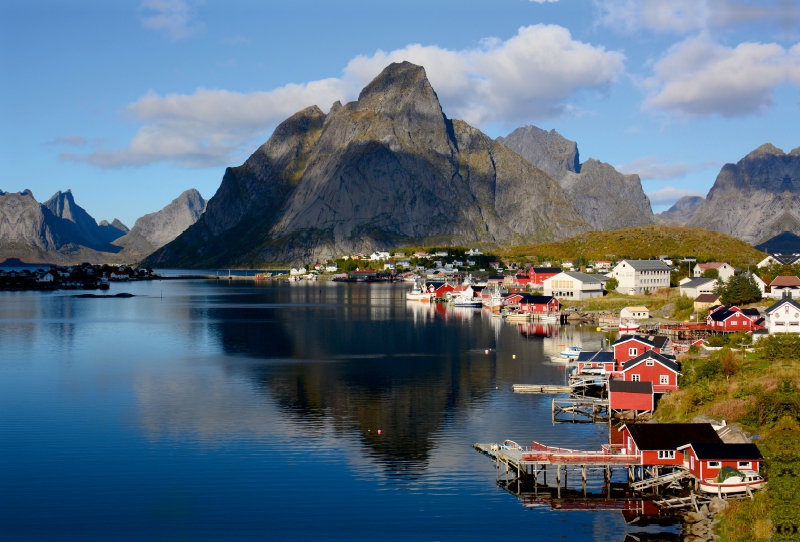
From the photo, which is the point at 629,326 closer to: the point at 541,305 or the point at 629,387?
the point at 541,305

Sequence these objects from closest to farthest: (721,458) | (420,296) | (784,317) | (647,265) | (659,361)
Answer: (721,458), (659,361), (784,317), (647,265), (420,296)

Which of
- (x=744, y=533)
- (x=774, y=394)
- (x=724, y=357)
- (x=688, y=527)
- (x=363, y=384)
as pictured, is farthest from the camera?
(x=363, y=384)

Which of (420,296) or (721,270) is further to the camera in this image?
(420,296)

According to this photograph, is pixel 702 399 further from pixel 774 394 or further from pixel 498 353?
pixel 498 353

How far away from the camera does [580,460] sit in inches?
1377

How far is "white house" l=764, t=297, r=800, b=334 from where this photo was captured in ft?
217

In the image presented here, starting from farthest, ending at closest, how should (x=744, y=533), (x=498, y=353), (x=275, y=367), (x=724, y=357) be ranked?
1. (x=498, y=353)
2. (x=275, y=367)
3. (x=724, y=357)
4. (x=744, y=533)

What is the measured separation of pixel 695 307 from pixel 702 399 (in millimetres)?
50970

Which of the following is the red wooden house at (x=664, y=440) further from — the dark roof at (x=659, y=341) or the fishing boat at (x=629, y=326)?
the fishing boat at (x=629, y=326)

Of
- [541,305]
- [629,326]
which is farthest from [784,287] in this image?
[541,305]

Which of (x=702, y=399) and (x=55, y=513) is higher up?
(x=702, y=399)

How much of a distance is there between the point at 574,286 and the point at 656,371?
74807 millimetres

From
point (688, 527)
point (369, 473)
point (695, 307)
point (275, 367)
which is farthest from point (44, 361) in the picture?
point (695, 307)

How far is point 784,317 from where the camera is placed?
66688mm
